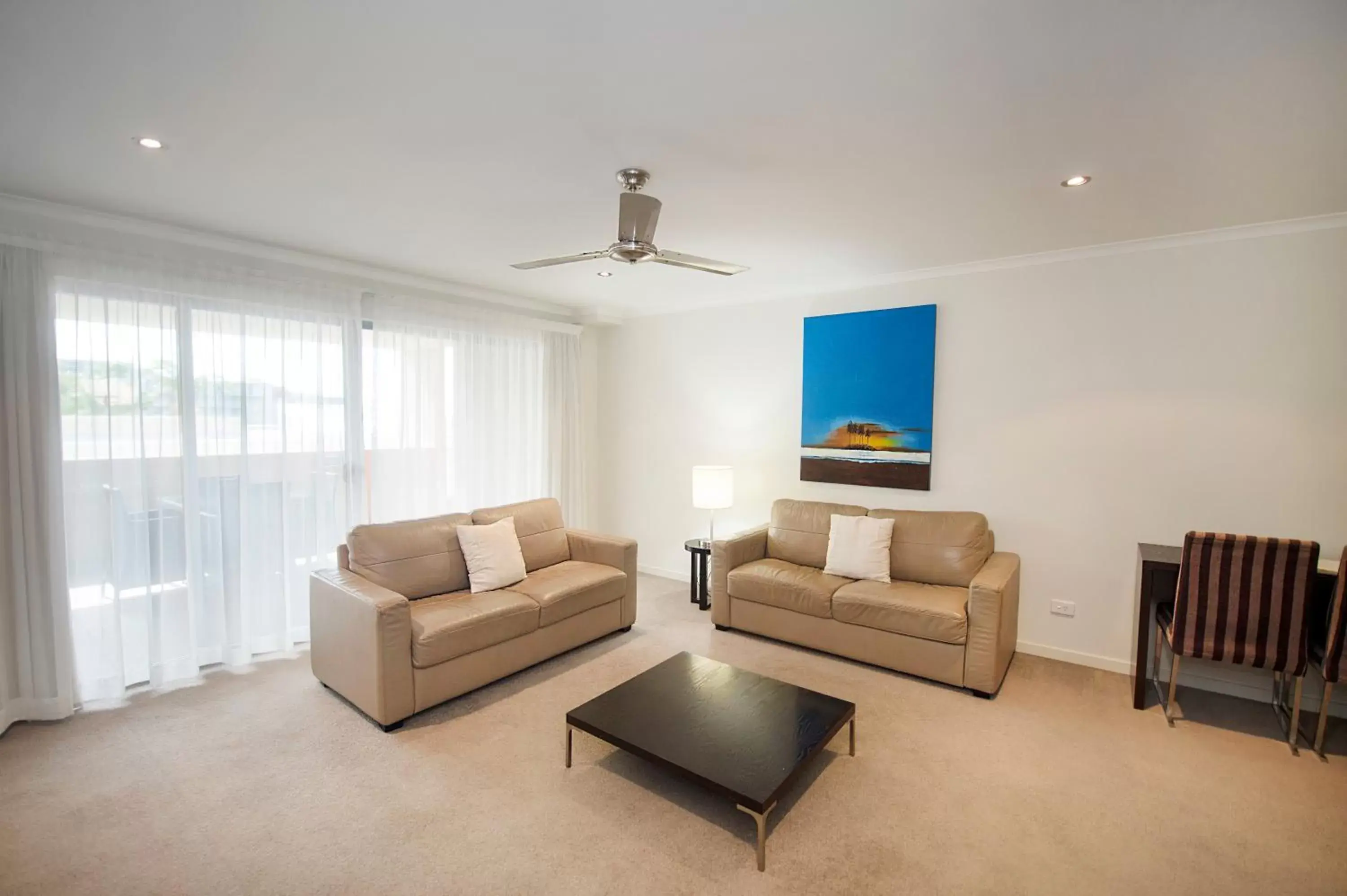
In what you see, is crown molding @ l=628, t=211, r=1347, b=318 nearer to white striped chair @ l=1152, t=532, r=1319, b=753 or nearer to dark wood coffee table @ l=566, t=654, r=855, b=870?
white striped chair @ l=1152, t=532, r=1319, b=753

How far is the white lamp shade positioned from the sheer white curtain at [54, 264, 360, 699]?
249cm

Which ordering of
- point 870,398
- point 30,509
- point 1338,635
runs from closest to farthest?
point 1338,635, point 30,509, point 870,398

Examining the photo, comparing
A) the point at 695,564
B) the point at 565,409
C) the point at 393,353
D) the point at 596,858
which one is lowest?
the point at 596,858

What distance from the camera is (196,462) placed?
3373 millimetres

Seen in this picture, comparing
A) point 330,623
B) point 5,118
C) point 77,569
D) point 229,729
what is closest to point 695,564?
point 330,623

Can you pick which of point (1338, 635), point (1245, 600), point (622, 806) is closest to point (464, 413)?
point (622, 806)

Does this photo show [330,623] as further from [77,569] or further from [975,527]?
[975,527]

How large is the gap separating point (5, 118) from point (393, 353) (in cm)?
230

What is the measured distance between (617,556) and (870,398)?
2.16 meters

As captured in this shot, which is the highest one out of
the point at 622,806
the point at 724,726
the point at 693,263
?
the point at 693,263

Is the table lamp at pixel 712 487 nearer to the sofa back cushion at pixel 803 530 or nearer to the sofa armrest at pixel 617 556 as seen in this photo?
the sofa back cushion at pixel 803 530

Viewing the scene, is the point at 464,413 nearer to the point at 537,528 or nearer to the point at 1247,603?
the point at 537,528

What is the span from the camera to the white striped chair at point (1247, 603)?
105 inches

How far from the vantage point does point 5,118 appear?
80.9 inches
